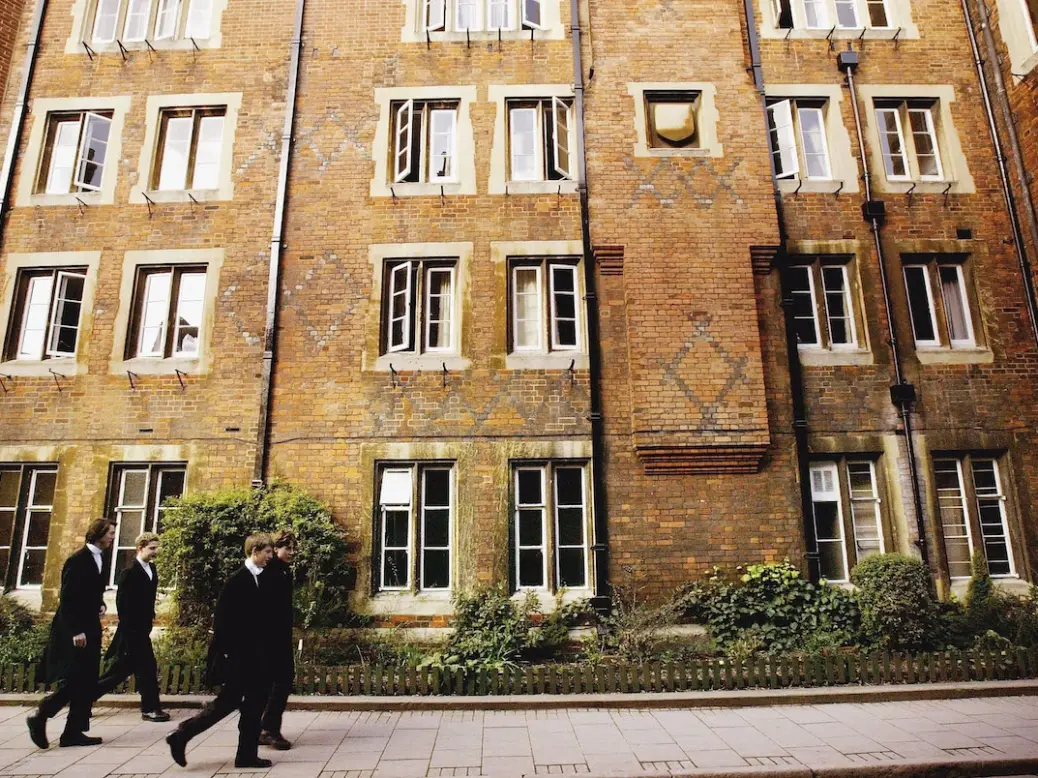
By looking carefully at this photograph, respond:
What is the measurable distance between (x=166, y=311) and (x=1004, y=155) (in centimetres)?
1470

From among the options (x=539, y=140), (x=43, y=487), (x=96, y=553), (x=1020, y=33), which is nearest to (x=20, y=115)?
(x=43, y=487)

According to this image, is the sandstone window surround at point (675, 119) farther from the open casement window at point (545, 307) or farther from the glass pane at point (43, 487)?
the glass pane at point (43, 487)

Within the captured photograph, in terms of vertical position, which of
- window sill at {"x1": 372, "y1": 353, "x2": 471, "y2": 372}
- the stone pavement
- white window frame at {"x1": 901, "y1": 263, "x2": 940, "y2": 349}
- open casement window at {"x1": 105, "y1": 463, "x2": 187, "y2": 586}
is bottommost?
the stone pavement

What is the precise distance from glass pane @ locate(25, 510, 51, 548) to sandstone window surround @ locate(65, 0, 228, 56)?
8.39 meters

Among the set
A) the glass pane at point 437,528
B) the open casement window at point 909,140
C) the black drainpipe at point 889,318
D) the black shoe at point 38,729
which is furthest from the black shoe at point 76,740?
the open casement window at point 909,140

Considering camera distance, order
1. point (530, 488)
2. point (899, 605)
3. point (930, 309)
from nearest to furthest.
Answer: point (899, 605)
point (530, 488)
point (930, 309)

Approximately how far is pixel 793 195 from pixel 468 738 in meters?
9.75

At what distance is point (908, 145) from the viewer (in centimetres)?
1112

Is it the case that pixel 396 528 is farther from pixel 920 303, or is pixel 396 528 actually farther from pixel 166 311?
pixel 920 303

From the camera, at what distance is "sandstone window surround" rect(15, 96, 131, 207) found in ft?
35.5

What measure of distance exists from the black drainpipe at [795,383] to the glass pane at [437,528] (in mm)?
5431

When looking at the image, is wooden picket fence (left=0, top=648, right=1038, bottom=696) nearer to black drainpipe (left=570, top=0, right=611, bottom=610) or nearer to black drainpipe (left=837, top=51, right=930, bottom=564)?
black drainpipe (left=570, top=0, right=611, bottom=610)

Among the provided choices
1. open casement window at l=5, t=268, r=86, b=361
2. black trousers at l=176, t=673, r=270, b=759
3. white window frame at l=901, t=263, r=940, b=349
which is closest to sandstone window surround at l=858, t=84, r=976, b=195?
white window frame at l=901, t=263, r=940, b=349

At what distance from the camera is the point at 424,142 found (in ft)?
36.2
